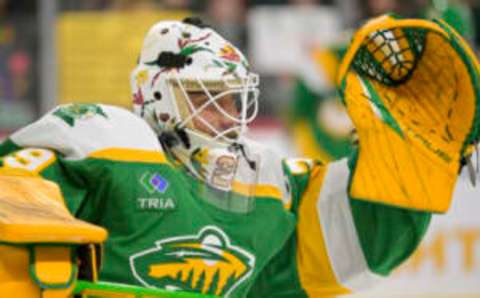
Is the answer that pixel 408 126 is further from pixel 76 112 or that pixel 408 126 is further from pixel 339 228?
pixel 76 112

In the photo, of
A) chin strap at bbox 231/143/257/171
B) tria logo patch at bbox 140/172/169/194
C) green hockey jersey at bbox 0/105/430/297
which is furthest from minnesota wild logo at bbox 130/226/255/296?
chin strap at bbox 231/143/257/171

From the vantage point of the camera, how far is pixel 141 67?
3.26 meters

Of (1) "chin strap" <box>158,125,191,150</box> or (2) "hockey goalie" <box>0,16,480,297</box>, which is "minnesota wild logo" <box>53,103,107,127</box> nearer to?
(2) "hockey goalie" <box>0,16,480,297</box>

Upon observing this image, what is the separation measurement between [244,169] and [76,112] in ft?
1.58

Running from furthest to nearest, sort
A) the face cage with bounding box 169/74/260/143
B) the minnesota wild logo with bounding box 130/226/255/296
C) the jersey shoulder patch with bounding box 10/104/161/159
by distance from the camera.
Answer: the face cage with bounding box 169/74/260/143, the minnesota wild logo with bounding box 130/226/255/296, the jersey shoulder patch with bounding box 10/104/161/159

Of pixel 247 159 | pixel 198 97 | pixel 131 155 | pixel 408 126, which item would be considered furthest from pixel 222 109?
pixel 408 126

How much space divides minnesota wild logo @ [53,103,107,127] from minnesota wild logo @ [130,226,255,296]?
1.02 ft

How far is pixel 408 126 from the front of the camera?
10.9ft

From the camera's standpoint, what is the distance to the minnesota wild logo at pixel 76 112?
2949 mm

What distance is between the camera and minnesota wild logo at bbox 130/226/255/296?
3.03 m

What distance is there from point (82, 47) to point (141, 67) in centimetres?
363

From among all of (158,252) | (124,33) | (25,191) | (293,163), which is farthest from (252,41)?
(25,191)

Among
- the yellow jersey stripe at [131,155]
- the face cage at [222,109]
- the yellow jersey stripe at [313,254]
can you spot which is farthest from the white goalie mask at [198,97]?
the yellow jersey stripe at [313,254]

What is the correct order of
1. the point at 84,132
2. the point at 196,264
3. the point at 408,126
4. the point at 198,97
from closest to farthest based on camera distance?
the point at 84,132 < the point at 196,264 < the point at 198,97 < the point at 408,126
